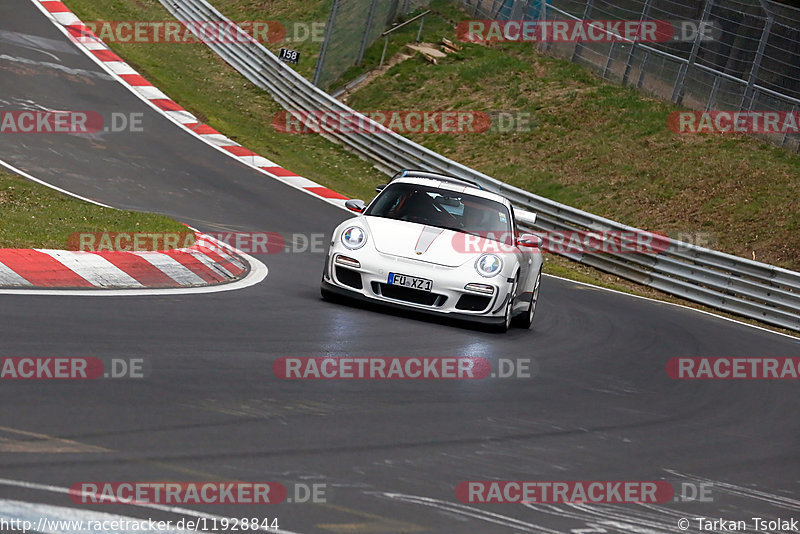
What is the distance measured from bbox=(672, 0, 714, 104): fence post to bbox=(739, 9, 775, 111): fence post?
1.81 metres

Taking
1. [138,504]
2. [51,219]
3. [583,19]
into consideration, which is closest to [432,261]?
[51,219]

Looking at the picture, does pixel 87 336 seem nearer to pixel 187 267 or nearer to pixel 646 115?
pixel 187 267

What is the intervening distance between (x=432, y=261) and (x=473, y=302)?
54 cm

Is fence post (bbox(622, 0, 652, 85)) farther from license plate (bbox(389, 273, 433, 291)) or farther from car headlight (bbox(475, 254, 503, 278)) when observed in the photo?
license plate (bbox(389, 273, 433, 291))

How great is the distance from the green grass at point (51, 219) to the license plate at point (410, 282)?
303cm

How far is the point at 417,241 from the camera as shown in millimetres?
10031

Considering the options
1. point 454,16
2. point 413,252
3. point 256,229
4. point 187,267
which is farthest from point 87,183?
point 454,16

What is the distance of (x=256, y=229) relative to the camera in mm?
15820

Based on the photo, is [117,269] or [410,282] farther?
[410,282]

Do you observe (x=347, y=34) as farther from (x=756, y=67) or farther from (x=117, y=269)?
(x=117, y=269)

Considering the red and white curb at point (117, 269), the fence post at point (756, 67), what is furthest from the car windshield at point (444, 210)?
the fence post at point (756, 67)

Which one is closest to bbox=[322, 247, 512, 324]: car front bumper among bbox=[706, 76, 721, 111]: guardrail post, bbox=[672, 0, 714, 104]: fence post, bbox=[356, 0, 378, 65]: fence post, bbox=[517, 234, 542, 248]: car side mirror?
bbox=[517, 234, 542, 248]: car side mirror

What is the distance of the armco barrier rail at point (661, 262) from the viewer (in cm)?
1734

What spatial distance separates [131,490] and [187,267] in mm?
6120
